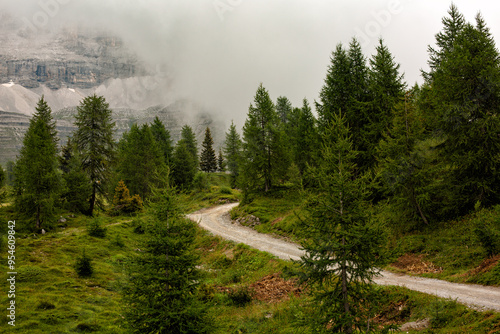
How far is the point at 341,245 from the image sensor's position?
678 centimetres

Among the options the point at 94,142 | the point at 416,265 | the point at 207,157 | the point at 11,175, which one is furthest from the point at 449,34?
the point at 11,175

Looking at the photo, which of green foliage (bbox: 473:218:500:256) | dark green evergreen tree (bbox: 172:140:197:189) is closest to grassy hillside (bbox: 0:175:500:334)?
green foliage (bbox: 473:218:500:256)

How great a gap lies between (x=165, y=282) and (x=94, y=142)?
32427mm

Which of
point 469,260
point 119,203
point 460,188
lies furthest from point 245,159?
point 469,260

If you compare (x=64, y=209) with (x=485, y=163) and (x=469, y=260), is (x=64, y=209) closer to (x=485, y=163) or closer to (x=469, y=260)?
(x=469, y=260)

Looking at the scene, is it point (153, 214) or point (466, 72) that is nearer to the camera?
point (153, 214)

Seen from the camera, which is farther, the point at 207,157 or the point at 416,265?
the point at 207,157

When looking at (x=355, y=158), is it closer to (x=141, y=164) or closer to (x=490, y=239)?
(x=490, y=239)

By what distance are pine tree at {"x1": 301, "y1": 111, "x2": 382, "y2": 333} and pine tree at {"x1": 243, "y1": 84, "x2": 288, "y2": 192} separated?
29.8 m

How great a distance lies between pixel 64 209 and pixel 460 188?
39994 millimetres

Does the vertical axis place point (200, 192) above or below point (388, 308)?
above

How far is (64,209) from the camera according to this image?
31047 mm

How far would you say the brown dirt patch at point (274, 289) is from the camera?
15.1 m

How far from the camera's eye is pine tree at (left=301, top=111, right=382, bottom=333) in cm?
678
